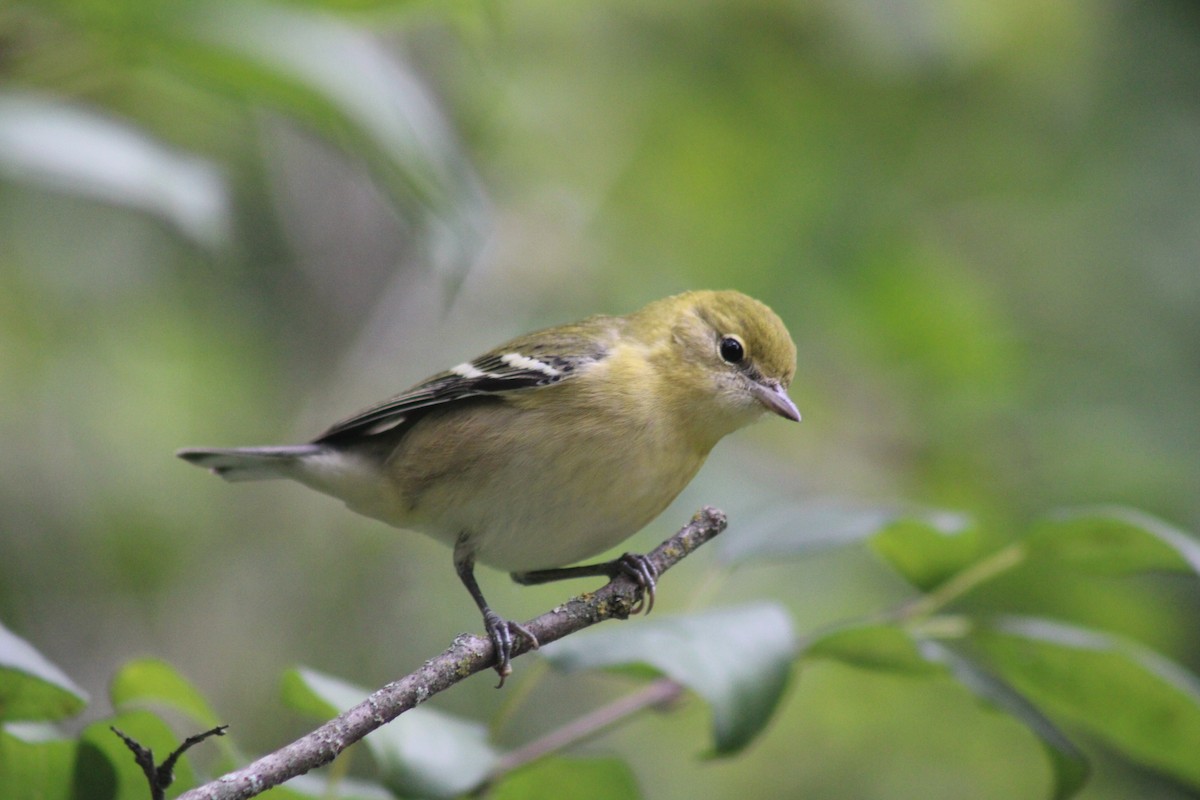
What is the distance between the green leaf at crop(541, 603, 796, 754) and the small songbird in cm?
57

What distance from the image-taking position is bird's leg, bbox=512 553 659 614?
121 inches

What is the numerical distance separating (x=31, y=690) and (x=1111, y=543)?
2460 mm

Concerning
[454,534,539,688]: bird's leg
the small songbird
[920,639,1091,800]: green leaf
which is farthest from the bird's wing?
[920,639,1091,800]: green leaf

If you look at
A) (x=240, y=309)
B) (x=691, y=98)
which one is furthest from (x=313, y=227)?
(x=691, y=98)

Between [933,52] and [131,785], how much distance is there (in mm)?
4631

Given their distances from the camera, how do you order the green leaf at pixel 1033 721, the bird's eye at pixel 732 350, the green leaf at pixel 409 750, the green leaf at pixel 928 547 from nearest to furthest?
the green leaf at pixel 409 750
the green leaf at pixel 1033 721
the green leaf at pixel 928 547
the bird's eye at pixel 732 350

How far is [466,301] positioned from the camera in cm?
649

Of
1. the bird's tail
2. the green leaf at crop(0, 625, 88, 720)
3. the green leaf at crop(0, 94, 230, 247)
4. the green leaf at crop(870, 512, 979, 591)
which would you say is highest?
the green leaf at crop(870, 512, 979, 591)

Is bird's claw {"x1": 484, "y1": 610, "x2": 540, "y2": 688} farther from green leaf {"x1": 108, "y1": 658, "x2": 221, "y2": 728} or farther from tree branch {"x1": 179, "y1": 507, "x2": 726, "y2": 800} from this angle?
green leaf {"x1": 108, "y1": 658, "x2": 221, "y2": 728}

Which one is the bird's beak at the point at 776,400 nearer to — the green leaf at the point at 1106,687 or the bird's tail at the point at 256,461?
the green leaf at the point at 1106,687

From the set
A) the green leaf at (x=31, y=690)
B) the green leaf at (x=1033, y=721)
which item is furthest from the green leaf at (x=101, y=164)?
the green leaf at (x=1033, y=721)

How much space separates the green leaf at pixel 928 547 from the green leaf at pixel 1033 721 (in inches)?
8.7

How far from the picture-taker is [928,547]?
2.93 m

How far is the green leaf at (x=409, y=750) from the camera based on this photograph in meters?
2.37
